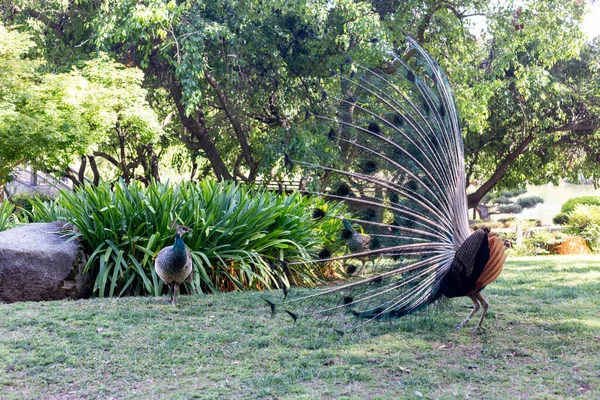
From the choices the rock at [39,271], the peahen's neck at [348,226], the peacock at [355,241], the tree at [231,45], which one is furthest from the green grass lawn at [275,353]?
the tree at [231,45]

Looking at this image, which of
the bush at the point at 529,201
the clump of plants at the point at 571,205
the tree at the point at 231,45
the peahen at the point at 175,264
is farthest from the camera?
the bush at the point at 529,201

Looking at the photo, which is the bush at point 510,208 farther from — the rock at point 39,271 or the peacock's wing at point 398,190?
the rock at point 39,271

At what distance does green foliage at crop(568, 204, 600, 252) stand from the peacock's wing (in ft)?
40.4

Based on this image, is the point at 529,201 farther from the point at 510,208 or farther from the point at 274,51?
the point at 274,51

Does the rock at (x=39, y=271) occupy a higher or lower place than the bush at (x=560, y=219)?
lower

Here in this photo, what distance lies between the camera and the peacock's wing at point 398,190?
200 inches

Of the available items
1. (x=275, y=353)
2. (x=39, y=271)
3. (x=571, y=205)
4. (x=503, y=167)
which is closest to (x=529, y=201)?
(x=571, y=205)

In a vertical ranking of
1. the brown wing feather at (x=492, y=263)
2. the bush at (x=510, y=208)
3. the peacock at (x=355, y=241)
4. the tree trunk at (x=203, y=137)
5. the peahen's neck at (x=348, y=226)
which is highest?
the tree trunk at (x=203, y=137)

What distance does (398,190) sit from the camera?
17.5 ft

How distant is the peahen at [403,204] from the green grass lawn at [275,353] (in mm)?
329

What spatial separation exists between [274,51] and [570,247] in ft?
28.1

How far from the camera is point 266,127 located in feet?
56.9

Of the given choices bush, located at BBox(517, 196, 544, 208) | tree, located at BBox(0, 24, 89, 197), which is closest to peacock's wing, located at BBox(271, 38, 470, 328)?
tree, located at BBox(0, 24, 89, 197)

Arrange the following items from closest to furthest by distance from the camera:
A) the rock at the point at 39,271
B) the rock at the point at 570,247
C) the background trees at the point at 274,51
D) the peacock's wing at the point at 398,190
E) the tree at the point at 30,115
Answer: the peacock's wing at the point at 398,190 → the rock at the point at 39,271 → the tree at the point at 30,115 → the background trees at the point at 274,51 → the rock at the point at 570,247
